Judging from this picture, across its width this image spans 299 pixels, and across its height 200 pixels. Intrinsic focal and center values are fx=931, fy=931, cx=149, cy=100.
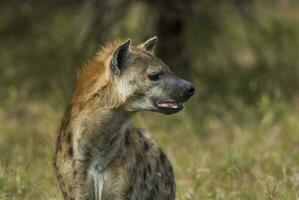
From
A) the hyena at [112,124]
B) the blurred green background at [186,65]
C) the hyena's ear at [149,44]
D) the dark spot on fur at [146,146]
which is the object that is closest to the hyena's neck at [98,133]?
the hyena at [112,124]

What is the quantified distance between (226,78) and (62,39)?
6.82 feet

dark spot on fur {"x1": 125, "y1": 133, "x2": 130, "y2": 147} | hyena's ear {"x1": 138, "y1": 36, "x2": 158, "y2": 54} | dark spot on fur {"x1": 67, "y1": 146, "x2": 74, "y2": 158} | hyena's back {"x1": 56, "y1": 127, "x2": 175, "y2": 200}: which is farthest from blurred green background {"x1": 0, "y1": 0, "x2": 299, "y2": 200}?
dark spot on fur {"x1": 67, "y1": 146, "x2": 74, "y2": 158}

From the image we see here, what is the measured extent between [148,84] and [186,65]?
5.87m

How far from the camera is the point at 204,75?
1150 centimetres

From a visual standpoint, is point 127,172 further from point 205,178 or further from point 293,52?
point 293,52

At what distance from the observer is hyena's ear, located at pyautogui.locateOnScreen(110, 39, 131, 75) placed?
5.40 m

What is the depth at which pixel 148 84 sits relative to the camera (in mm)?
5449

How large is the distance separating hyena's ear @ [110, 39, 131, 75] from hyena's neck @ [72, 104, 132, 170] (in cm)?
24

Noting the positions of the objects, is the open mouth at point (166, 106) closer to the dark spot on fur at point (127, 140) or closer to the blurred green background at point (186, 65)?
the dark spot on fur at point (127, 140)

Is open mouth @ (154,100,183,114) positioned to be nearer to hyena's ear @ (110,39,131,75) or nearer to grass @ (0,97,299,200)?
hyena's ear @ (110,39,131,75)

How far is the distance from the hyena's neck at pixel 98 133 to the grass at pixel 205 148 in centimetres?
69

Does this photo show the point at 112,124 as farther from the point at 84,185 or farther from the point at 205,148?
the point at 205,148

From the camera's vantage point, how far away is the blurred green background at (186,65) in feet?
28.6

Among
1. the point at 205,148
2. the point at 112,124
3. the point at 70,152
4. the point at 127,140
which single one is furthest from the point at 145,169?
the point at 205,148
